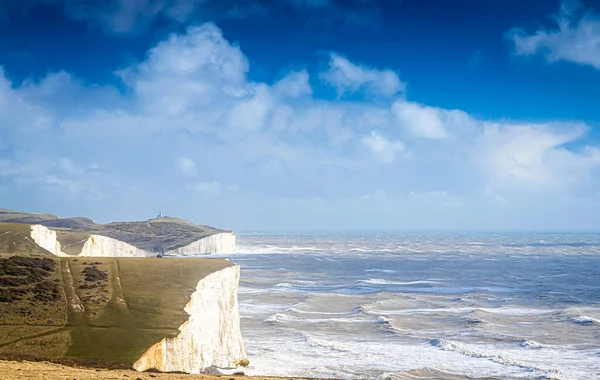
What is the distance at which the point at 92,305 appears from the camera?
35844mm

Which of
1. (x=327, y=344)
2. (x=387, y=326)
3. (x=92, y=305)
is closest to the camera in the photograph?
(x=92, y=305)

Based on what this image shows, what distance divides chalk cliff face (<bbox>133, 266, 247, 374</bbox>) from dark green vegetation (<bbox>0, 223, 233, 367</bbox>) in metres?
0.60

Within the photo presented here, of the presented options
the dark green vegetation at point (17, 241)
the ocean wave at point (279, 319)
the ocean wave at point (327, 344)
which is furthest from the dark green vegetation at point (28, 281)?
the ocean wave at point (279, 319)

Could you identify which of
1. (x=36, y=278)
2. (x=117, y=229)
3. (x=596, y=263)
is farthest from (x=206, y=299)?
(x=117, y=229)

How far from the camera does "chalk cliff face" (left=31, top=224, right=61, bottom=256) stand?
67188 millimetres

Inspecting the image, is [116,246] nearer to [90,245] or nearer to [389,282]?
[90,245]

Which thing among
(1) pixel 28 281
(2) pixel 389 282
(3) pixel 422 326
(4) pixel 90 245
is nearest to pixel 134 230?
(4) pixel 90 245

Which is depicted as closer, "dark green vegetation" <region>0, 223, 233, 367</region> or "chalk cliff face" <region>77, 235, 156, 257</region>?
"dark green vegetation" <region>0, 223, 233, 367</region>

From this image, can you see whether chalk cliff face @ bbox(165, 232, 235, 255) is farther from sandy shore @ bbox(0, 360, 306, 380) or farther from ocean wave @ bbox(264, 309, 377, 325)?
sandy shore @ bbox(0, 360, 306, 380)

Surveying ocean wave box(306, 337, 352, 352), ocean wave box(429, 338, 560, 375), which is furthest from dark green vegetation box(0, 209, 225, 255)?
ocean wave box(429, 338, 560, 375)

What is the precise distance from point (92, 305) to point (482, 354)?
26.3m

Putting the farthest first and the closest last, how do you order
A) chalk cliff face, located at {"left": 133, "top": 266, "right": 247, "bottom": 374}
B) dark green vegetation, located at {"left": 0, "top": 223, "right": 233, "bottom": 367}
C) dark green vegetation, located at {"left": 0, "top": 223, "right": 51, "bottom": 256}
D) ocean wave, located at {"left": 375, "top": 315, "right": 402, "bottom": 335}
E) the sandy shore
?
dark green vegetation, located at {"left": 0, "top": 223, "right": 51, "bottom": 256} < ocean wave, located at {"left": 375, "top": 315, "right": 402, "bottom": 335} < chalk cliff face, located at {"left": 133, "top": 266, "right": 247, "bottom": 374} < dark green vegetation, located at {"left": 0, "top": 223, "right": 233, "bottom": 367} < the sandy shore

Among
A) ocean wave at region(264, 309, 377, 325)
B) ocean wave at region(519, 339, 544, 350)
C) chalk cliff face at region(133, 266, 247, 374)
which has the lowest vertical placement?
ocean wave at region(264, 309, 377, 325)

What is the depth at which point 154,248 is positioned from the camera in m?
156
